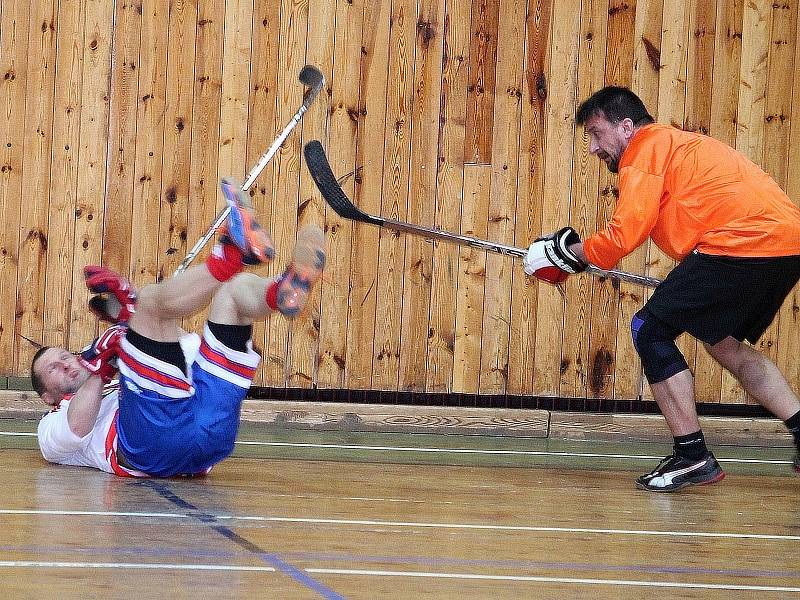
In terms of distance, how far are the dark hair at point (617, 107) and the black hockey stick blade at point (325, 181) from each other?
3.30 ft

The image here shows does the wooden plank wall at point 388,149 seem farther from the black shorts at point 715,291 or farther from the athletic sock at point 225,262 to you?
the athletic sock at point 225,262

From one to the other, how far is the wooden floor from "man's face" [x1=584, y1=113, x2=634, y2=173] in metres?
1.07

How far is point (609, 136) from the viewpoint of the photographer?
358cm

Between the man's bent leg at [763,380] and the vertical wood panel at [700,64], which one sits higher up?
the vertical wood panel at [700,64]

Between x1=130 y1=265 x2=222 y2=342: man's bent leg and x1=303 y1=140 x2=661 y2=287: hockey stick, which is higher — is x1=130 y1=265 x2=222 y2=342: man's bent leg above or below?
below

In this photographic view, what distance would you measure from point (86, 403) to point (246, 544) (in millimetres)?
1017

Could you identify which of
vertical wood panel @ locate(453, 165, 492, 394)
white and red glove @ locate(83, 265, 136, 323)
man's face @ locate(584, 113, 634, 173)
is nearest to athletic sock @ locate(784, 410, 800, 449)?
man's face @ locate(584, 113, 634, 173)

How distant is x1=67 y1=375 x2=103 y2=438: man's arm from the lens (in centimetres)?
316

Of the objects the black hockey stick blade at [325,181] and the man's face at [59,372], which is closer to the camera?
the man's face at [59,372]

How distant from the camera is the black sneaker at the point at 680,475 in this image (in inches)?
136

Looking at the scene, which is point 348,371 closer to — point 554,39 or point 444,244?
point 444,244

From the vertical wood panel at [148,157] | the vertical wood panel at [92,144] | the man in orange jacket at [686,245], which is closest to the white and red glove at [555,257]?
the man in orange jacket at [686,245]

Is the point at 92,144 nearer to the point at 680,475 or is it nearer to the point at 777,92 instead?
the point at 680,475

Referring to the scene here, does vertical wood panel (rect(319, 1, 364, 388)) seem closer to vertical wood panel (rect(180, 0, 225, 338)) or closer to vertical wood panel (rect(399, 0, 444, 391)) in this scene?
vertical wood panel (rect(399, 0, 444, 391))
